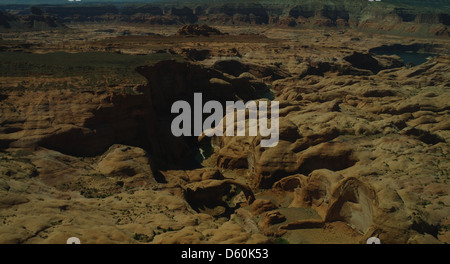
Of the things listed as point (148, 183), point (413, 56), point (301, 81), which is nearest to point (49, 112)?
point (148, 183)

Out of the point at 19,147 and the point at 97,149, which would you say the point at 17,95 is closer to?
the point at 19,147

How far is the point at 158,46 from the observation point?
106312 mm

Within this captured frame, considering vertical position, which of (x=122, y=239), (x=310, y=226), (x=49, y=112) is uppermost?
(x=49, y=112)

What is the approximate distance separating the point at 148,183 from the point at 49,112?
42.5 feet

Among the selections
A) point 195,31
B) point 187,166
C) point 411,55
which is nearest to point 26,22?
point 195,31

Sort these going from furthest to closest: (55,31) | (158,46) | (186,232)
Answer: (55,31), (158,46), (186,232)
